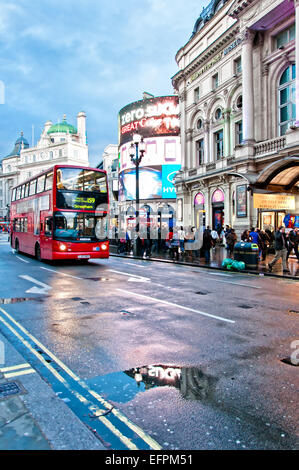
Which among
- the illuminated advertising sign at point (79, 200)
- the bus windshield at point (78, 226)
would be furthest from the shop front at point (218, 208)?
the illuminated advertising sign at point (79, 200)

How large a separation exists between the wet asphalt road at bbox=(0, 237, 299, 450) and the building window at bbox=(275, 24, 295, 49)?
20.5 meters

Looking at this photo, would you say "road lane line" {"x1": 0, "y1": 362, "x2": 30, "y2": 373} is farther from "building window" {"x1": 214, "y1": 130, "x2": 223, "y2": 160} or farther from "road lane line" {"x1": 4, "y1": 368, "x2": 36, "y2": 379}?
"building window" {"x1": 214, "y1": 130, "x2": 223, "y2": 160}

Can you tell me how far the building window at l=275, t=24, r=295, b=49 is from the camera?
22805 millimetres

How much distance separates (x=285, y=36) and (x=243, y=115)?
567cm

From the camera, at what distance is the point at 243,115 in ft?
83.6

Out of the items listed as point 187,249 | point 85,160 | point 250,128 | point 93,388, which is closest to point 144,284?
point 93,388

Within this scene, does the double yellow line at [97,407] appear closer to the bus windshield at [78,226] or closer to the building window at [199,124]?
the bus windshield at [78,226]

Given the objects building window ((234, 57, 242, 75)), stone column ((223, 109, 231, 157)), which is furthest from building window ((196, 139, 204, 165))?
building window ((234, 57, 242, 75))

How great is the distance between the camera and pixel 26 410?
3150mm

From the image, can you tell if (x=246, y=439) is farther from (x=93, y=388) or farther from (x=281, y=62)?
(x=281, y=62)

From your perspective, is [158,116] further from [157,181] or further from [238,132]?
[238,132]

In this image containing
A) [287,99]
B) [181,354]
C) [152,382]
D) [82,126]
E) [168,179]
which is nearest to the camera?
[152,382]

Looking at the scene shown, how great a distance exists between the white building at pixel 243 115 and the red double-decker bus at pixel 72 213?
28.0 feet

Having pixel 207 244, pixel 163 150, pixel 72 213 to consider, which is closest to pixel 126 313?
pixel 72 213
